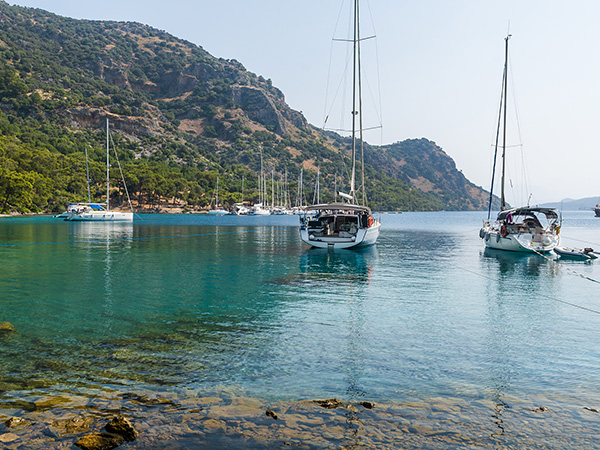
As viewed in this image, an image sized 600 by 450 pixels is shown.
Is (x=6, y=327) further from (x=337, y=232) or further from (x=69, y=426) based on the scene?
(x=337, y=232)

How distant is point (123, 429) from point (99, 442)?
0.30 m

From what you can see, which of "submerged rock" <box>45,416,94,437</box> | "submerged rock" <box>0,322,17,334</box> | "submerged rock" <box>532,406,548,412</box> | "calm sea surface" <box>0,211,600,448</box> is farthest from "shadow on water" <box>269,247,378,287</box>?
"submerged rock" <box>45,416,94,437</box>

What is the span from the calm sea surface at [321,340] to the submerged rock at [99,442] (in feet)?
2.46

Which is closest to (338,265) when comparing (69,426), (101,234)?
(69,426)

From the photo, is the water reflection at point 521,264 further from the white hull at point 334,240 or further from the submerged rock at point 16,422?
the submerged rock at point 16,422

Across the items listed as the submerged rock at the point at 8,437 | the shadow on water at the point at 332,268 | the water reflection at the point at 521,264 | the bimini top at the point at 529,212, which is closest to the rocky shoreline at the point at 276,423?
the submerged rock at the point at 8,437

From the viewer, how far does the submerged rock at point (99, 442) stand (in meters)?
5.34

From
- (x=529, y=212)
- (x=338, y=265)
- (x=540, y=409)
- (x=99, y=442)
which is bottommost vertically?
(x=338, y=265)

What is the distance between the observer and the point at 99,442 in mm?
5398

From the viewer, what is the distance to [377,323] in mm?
12531

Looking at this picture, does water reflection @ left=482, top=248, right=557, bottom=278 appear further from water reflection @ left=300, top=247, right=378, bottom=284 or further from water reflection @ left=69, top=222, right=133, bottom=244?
water reflection @ left=69, top=222, right=133, bottom=244

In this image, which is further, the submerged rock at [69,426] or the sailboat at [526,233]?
the sailboat at [526,233]

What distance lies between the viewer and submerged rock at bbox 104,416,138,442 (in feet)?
18.1

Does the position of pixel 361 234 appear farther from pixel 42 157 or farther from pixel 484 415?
pixel 42 157
